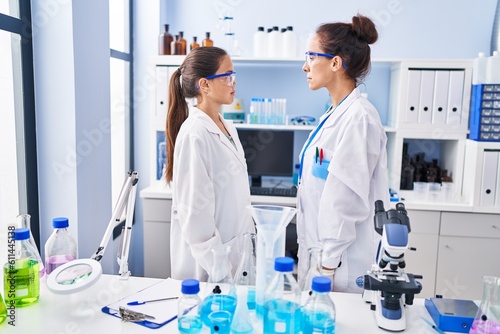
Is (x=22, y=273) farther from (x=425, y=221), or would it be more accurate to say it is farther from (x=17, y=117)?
(x=425, y=221)

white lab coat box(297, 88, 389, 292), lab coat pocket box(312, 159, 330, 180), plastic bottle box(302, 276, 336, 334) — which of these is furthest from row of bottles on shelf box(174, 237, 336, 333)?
lab coat pocket box(312, 159, 330, 180)

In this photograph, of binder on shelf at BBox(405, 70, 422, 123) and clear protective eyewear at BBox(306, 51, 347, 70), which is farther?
binder on shelf at BBox(405, 70, 422, 123)

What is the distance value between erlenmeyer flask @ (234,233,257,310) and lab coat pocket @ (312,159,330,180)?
1.88ft

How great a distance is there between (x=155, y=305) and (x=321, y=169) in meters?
0.81

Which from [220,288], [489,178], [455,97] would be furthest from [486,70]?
[220,288]

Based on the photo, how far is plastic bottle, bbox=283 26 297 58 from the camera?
3.07 meters

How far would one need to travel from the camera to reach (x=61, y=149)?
2.10 m

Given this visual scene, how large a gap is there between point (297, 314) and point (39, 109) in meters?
1.60

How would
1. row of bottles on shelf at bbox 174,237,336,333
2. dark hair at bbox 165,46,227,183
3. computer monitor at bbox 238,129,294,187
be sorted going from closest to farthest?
row of bottles on shelf at bbox 174,237,336,333
dark hair at bbox 165,46,227,183
computer monitor at bbox 238,129,294,187

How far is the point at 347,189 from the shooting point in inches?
65.9

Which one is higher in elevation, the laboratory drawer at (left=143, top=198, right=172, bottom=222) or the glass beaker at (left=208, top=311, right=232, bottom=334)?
the glass beaker at (left=208, top=311, right=232, bottom=334)

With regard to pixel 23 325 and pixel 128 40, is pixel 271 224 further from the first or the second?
pixel 128 40

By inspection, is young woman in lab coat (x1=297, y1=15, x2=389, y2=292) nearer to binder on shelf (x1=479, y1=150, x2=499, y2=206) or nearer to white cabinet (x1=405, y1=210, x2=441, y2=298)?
white cabinet (x1=405, y1=210, x2=441, y2=298)

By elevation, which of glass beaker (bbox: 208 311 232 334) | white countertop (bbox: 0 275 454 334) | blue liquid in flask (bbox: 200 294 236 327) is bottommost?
white countertop (bbox: 0 275 454 334)
